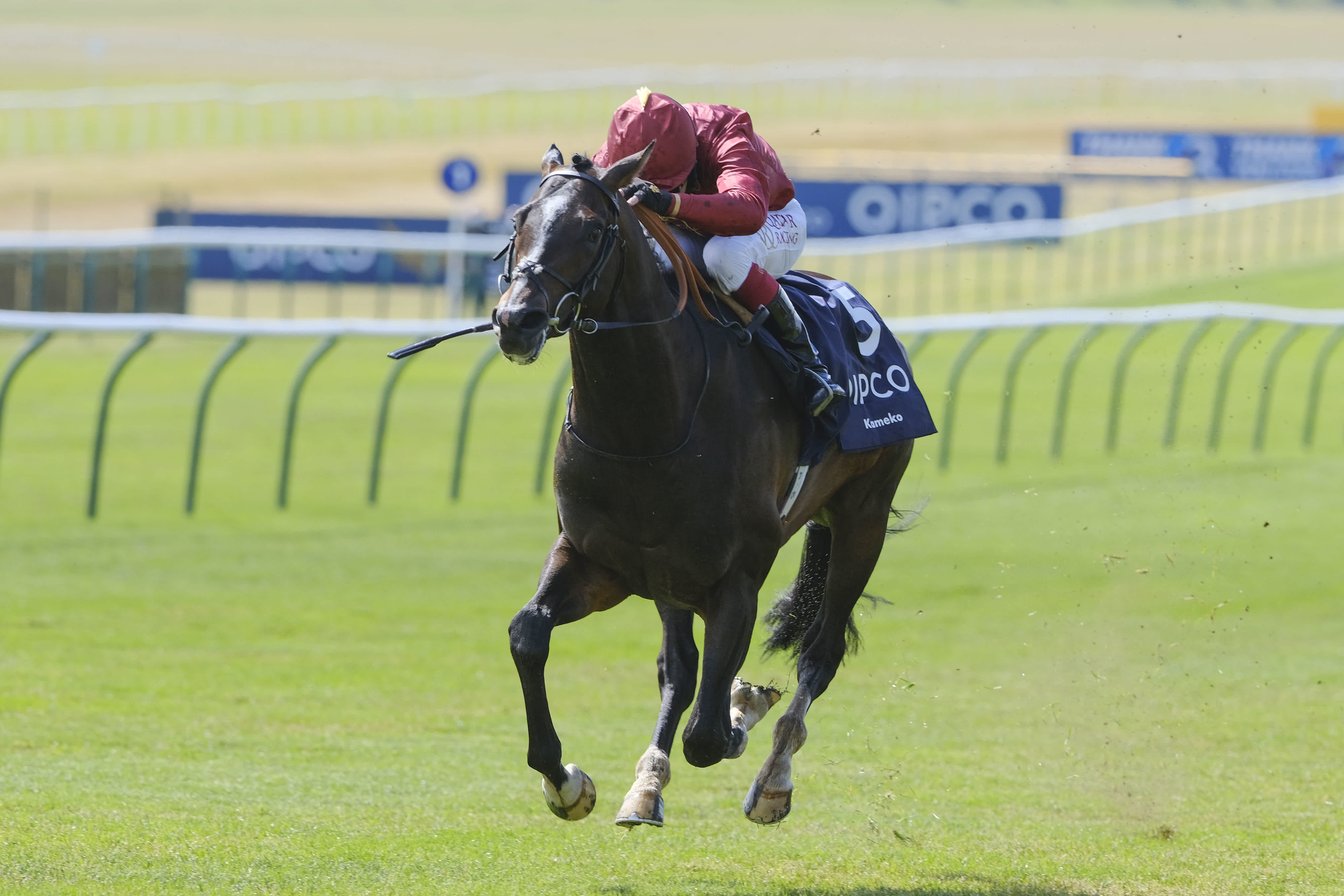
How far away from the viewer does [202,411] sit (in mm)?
10750

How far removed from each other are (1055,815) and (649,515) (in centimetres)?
211

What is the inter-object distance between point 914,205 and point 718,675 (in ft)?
61.8

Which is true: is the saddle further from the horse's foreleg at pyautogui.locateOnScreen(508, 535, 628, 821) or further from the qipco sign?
the qipco sign

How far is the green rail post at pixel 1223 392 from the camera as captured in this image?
43.2ft

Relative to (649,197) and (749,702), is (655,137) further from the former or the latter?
(749,702)

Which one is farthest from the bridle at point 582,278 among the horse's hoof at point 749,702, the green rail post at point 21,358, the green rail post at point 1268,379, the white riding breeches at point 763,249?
the green rail post at point 1268,379

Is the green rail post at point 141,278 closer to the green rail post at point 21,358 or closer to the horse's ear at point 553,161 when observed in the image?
the green rail post at point 21,358

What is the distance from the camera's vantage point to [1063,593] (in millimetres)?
10094

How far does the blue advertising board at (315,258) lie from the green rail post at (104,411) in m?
9.23

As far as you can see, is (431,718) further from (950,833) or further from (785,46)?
(785,46)

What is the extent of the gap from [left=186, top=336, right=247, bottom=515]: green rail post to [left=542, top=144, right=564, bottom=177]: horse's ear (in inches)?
252

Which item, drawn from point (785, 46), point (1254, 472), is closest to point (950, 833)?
point (1254, 472)

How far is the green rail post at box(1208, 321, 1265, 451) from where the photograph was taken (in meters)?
13.2

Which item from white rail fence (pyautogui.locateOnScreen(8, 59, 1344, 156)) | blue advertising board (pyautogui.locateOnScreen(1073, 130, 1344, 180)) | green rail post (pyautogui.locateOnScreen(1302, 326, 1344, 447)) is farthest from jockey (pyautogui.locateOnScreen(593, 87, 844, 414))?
white rail fence (pyautogui.locateOnScreen(8, 59, 1344, 156))
